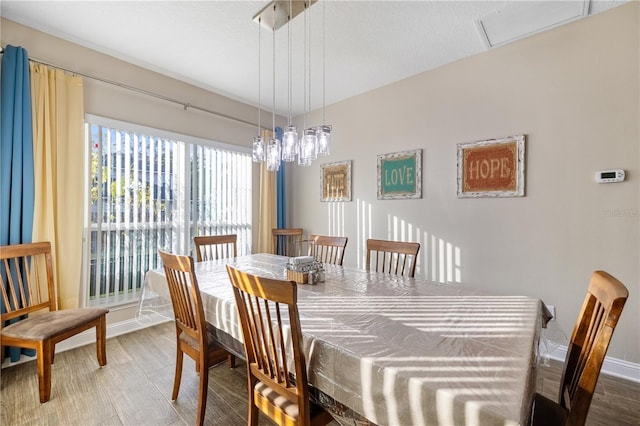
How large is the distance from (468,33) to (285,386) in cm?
284

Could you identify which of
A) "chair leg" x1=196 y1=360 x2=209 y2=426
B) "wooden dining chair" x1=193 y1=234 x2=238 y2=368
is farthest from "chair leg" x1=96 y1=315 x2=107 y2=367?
"chair leg" x1=196 y1=360 x2=209 y2=426

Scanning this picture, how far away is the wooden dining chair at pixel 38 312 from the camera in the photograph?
5.80ft

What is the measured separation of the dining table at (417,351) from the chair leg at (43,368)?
3.66 feet

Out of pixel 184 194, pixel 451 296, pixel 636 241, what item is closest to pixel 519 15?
pixel 636 241

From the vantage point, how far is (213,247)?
3.03 m

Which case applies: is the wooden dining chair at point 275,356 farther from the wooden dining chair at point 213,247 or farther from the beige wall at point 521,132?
the beige wall at point 521,132

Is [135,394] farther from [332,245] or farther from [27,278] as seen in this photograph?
[332,245]

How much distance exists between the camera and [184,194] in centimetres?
325

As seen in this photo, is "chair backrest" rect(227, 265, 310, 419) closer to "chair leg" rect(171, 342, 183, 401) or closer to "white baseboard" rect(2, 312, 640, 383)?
"chair leg" rect(171, 342, 183, 401)

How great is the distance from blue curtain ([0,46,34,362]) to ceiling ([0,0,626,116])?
46 cm

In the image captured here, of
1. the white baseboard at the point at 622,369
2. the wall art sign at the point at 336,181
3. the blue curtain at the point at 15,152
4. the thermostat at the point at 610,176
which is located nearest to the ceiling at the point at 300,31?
the blue curtain at the point at 15,152

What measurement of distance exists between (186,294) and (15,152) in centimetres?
190

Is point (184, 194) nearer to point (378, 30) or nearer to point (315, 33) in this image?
point (315, 33)

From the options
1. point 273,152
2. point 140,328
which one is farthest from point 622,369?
point 140,328
